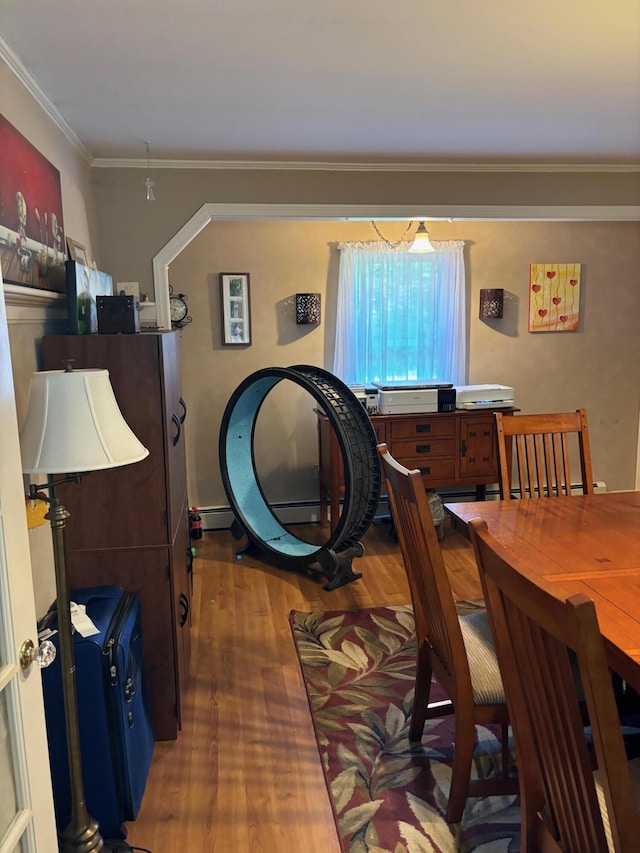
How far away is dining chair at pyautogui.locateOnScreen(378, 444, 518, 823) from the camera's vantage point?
1.75 meters

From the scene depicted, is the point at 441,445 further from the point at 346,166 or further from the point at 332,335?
the point at 346,166

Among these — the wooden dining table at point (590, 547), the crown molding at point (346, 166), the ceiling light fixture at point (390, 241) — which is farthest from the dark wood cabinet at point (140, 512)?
the ceiling light fixture at point (390, 241)

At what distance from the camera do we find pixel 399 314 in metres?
4.72

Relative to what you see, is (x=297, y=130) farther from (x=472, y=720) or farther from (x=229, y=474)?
(x=472, y=720)

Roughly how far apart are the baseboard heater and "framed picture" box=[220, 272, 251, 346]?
1277 millimetres

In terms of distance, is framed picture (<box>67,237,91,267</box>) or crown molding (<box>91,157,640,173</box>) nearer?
framed picture (<box>67,237,91,267</box>)

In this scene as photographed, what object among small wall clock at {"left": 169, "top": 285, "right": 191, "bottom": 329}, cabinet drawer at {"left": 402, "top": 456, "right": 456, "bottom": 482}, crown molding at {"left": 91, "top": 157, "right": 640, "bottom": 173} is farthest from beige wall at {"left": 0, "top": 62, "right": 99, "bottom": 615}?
cabinet drawer at {"left": 402, "top": 456, "right": 456, "bottom": 482}

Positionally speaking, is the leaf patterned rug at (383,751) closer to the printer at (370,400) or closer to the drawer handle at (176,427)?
the drawer handle at (176,427)

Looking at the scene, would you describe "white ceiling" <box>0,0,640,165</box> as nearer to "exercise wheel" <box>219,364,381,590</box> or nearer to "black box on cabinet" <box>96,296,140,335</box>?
"black box on cabinet" <box>96,296,140,335</box>

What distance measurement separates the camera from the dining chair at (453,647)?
5.74 ft

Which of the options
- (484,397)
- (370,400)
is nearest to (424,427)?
(370,400)

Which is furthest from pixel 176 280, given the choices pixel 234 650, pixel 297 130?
pixel 234 650

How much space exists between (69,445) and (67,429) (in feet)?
0.13

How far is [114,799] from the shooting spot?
1836 millimetres
